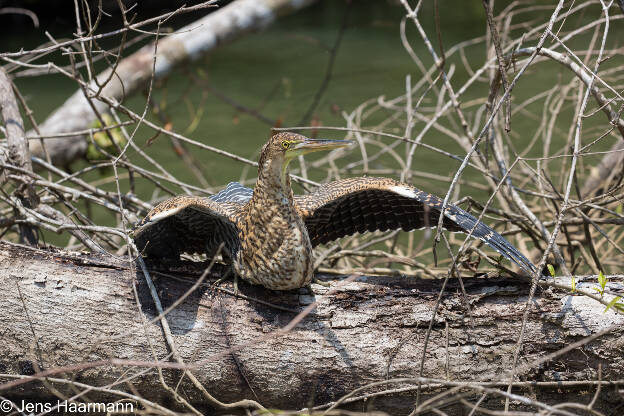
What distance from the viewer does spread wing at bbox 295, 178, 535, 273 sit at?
274 centimetres

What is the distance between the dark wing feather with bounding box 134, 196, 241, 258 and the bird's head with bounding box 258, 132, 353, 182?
35cm

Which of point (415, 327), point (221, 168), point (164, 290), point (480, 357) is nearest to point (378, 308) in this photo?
point (415, 327)

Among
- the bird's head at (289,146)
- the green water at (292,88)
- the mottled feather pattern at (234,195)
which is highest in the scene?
the bird's head at (289,146)

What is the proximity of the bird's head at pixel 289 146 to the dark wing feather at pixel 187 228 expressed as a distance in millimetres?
347

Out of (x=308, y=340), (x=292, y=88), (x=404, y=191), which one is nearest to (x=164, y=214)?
(x=308, y=340)

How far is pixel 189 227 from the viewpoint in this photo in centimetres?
306

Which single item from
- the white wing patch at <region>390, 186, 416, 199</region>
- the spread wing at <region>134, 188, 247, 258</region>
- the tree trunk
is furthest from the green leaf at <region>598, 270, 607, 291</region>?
the spread wing at <region>134, 188, 247, 258</region>

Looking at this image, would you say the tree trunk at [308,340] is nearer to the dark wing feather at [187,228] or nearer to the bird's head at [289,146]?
the dark wing feather at [187,228]

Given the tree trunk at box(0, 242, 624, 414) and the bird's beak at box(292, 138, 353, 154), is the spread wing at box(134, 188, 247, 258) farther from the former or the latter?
the bird's beak at box(292, 138, 353, 154)

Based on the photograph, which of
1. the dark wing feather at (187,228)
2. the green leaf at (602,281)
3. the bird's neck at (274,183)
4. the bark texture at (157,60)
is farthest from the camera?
the bark texture at (157,60)

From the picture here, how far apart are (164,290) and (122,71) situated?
9.36 ft

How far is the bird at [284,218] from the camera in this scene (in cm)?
273

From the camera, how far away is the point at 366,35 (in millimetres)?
12703

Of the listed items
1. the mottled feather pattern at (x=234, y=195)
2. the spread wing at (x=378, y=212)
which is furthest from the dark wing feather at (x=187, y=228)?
the spread wing at (x=378, y=212)
